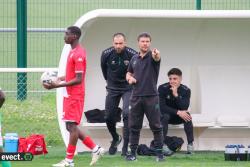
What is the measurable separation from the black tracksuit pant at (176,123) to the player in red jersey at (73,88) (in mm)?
1701

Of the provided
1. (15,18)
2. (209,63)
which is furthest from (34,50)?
(209,63)

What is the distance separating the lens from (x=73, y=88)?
1209 cm

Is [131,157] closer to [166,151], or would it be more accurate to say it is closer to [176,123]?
[166,151]

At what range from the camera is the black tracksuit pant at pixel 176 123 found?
13.7 m

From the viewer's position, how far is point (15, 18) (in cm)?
1585

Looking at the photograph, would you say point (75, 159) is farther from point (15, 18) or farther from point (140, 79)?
point (15, 18)

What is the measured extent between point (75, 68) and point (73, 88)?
0.25m

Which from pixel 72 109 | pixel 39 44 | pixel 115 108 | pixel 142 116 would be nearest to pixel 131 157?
pixel 142 116

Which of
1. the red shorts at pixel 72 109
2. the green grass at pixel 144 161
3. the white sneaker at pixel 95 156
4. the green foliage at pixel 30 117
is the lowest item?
the green grass at pixel 144 161

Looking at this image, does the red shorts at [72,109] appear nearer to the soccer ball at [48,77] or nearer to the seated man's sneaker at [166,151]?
the soccer ball at [48,77]

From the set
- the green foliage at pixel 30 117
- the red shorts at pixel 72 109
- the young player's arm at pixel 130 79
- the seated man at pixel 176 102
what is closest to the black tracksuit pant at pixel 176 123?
the seated man at pixel 176 102

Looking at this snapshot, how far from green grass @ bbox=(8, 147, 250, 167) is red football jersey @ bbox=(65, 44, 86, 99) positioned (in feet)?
3.00

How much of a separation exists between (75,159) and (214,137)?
2.54 meters

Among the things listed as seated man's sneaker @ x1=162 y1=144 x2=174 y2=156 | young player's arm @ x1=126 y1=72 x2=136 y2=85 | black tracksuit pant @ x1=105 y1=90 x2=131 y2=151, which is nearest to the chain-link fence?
black tracksuit pant @ x1=105 y1=90 x2=131 y2=151
